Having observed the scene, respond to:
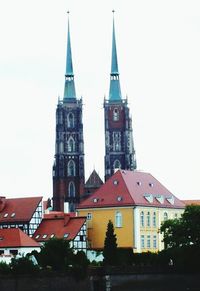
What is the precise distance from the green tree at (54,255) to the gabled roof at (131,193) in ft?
55.9

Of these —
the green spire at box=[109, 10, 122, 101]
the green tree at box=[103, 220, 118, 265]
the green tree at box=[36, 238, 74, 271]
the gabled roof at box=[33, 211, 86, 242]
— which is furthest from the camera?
the green spire at box=[109, 10, 122, 101]

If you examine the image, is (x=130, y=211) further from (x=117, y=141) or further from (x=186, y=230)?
(x=117, y=141)

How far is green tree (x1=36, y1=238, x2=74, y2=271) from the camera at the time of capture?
282 ft

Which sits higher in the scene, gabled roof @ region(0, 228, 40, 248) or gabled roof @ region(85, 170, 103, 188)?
gabled roof @ region(85, 170, 103, 188)

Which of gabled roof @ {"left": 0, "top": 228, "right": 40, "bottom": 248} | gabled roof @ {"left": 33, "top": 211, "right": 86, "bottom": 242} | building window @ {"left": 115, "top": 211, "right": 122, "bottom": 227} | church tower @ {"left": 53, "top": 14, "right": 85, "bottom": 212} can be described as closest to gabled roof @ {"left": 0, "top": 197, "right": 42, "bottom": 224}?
gabled roof @ {"left": 33, "top": 211, "right": 86, "bottom": 242}

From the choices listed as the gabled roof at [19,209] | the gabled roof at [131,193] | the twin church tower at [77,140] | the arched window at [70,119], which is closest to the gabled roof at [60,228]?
the gabled roof at [19,209]

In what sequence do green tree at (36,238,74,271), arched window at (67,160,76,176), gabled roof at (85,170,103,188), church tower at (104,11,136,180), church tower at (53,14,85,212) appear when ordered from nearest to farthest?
1. green tree at (36,238,74,271)
2. church tower at (53,14,85,212)
3. gabled roof at (85,170,103,188)
4. arched window at (67,160,76,176)
5. church tower at (104,11,136,180)

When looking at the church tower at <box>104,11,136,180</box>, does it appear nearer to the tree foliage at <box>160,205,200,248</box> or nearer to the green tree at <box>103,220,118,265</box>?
the green tree at <box>103,220,118,265</box>

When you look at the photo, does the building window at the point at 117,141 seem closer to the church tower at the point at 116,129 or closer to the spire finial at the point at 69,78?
the church tower at the point at 116,129

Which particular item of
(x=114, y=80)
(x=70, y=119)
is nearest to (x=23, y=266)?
A: (x=70, y=119)

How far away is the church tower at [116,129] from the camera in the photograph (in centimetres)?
15088

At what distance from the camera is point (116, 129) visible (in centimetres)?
15325

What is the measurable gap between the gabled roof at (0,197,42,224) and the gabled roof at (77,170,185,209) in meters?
4.75

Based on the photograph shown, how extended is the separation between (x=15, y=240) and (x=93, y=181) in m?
56.5
